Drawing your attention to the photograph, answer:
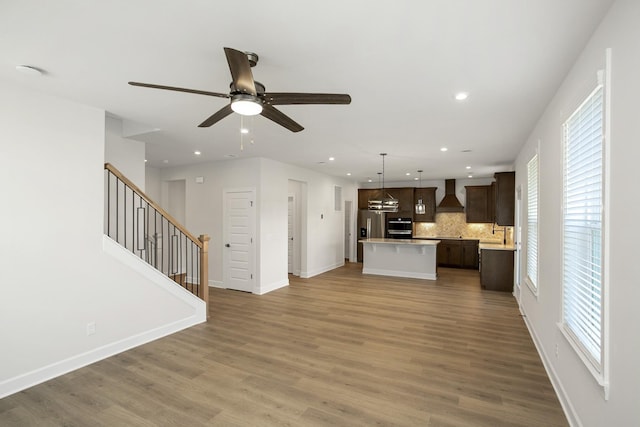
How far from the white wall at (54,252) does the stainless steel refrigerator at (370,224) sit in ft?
25.3

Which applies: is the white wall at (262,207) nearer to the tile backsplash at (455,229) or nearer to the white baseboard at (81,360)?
the white baseboard at (81,360)

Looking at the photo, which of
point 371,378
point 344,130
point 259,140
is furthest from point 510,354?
point 259,140

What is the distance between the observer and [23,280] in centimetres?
291

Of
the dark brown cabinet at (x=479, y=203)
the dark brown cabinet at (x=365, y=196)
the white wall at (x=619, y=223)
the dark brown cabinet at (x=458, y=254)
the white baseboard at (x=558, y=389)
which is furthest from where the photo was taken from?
the dark brown cabinet at (x=365, y=196)

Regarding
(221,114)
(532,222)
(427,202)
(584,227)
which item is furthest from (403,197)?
(221,114)

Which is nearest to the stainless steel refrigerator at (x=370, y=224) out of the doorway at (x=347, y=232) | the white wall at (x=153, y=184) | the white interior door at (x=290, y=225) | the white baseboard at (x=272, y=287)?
the doorway at (x=347, y=232)

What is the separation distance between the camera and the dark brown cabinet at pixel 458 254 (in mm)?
9352

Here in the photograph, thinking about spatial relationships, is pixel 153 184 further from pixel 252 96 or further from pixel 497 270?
pixel 497 270

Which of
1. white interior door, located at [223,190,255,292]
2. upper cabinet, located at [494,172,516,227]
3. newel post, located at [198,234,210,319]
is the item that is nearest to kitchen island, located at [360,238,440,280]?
upper cabinet, located at [494,172,516,227]

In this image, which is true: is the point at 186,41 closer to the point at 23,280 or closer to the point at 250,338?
the point at 23,280

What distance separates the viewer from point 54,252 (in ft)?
10.2

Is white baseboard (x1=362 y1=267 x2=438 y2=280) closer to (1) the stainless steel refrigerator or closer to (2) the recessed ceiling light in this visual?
(1) the stainless steel refrigerator

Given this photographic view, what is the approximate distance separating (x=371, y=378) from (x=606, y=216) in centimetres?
232

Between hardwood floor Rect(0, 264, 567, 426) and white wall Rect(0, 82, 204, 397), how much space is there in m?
0.29
